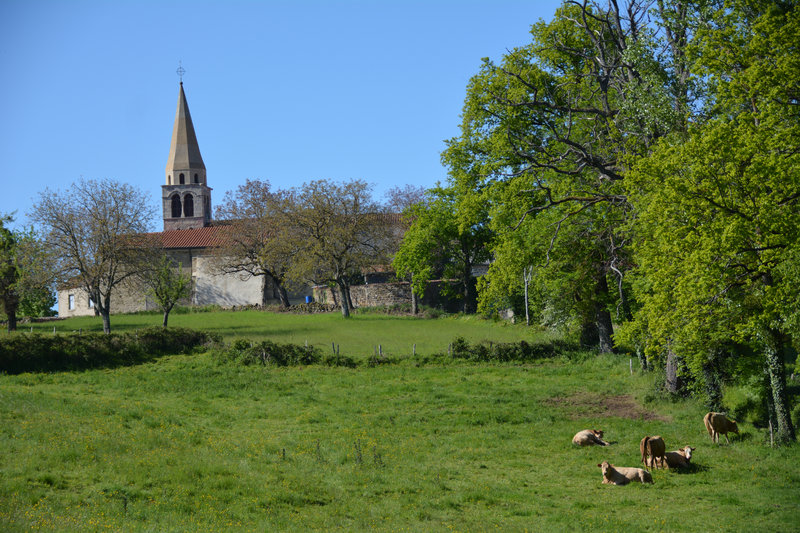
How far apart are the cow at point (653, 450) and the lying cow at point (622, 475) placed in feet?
3.53

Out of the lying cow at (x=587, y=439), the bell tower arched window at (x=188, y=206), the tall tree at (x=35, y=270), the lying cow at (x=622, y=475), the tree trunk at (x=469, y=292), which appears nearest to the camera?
the lying cow at (x=622, y=475)

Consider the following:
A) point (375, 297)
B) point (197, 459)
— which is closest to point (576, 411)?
point (197, 459)

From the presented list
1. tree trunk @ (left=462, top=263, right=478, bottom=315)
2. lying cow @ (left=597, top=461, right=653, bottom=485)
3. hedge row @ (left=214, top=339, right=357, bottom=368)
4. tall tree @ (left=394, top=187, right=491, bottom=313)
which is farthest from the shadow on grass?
tree trunk @ (left=462, top=263, right=478, bottom=315)

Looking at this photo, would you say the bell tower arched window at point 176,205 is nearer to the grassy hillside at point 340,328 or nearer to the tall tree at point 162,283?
the grassy hillside at point 340,328

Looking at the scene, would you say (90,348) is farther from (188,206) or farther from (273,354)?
(188,206)

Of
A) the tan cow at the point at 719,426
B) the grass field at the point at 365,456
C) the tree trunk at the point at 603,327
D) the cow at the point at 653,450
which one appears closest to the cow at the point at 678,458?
the cow at the point at 653,450

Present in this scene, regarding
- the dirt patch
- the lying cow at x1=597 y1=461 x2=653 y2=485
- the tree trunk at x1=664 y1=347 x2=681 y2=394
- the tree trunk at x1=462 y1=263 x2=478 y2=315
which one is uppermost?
the tree trunk at x1=462 y1=263 x2=478 y2=315

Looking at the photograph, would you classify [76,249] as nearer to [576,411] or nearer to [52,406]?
[52,406]

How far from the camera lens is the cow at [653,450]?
62.5 ft

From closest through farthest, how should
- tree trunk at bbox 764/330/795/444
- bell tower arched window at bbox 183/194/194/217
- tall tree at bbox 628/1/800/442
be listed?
tall tree at bbox 628/1/800/442, tree trunk at bbox 764/330/795/444, bell tower arched window at bbox 183/194/194/217

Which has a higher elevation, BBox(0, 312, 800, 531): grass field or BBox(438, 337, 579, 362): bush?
BBox(438, 337, 579, 362): bush

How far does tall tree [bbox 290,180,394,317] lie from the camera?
61500 mm

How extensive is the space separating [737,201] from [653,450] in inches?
279

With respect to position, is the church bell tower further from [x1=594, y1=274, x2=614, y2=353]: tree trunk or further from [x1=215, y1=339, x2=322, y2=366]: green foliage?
[x1=594, y1=274, x2=614, y2=353]: tree trunk
